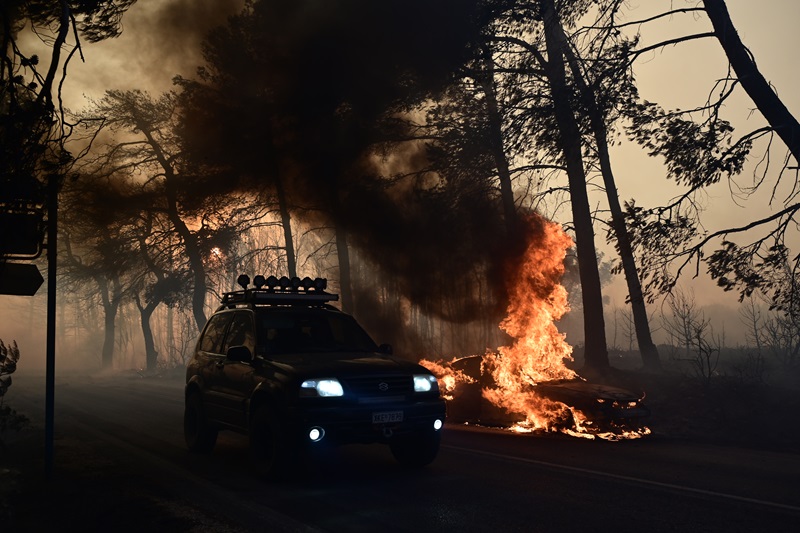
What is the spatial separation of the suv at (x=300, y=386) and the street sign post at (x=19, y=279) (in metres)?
2.21

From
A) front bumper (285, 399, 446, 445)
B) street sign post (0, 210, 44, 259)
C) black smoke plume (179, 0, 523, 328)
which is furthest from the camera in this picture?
black smoke plume (179, 0, 523, 328)

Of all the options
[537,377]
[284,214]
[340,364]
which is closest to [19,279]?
[340,364]

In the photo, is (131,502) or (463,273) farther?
(463,273)

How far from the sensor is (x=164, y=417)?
50.4ft

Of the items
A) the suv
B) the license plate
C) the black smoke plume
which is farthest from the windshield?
the black smoke plume

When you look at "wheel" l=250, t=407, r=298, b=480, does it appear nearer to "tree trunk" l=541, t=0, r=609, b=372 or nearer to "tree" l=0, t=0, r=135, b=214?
"tree" l=0, t=0, r=135, b=214

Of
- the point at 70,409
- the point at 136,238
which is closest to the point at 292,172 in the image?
the point at 70,409

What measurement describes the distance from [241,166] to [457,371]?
40.4 ft

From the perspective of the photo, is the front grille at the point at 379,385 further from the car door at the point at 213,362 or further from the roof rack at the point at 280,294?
the car door at the point at 213,362

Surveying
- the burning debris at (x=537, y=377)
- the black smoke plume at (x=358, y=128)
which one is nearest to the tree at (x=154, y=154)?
the black smoke plume at (x=358, y=128)

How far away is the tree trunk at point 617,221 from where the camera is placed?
13930 mm

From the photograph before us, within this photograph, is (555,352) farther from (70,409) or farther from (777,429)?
(70,409)

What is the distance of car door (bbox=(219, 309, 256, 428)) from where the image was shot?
861 centimetres

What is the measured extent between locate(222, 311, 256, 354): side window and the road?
5.05 feet
